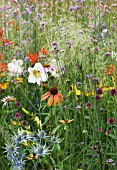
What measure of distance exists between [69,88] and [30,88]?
423 mm

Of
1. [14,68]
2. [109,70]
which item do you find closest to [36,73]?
[14,68]

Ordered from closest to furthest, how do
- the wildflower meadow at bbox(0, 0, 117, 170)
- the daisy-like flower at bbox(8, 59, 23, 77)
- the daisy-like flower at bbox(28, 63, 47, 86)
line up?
the wildflower meadow at bbox(0, 0, 117, 170) → the daisy-like flower at bbox(28, 63, 47, 86) → the daisy-like flower at bbox(8, 59, 23, 77)

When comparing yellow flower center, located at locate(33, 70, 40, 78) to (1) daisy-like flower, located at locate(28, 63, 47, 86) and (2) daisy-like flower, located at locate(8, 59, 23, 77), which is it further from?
(2) daisy-like flower, located at locate(8, 59, 23, 77)

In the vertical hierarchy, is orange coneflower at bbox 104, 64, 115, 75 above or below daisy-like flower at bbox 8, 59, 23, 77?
below

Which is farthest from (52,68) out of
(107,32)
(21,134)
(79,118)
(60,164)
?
(107,32)

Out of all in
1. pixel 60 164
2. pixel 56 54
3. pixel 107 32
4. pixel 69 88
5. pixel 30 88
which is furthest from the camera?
pixel 107 32

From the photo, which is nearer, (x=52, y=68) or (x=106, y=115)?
(x=52, y=68)

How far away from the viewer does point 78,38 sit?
7.13 feet

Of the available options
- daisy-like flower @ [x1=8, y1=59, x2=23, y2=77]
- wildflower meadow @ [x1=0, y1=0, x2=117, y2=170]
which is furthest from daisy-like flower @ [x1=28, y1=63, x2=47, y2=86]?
daisy-like flower @ [x1=8, y1=59, x2=23, y2=77]

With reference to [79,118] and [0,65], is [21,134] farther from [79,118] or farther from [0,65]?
[0,65]

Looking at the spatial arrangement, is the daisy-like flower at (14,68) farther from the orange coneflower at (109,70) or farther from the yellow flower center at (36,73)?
the orange coneflower at (109,70)

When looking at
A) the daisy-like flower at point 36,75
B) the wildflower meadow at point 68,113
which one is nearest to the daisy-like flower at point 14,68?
the wildflower meadow at point 68,113

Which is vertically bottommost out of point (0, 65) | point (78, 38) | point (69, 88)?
point (69, 88)

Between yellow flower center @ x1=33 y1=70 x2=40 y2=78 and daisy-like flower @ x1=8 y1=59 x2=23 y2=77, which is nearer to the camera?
yellow flower center @ x1=33 y1=70 x2=40 y2=78
